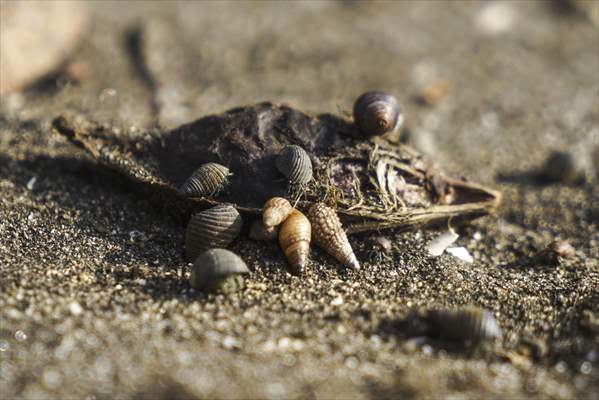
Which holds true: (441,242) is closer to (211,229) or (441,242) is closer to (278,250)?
(278,250)

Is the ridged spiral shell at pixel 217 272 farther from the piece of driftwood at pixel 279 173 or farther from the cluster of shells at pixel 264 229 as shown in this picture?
the piece of driftwood at pixel 279 173

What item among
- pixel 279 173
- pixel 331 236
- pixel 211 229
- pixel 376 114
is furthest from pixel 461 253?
pixel 211 229

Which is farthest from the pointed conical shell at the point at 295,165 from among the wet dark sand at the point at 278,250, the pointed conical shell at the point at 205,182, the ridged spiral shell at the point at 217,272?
the ridged spiral shell at the point at 217,272

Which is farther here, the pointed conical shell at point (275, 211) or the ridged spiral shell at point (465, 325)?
the pointed conical shell at point (275, 211)

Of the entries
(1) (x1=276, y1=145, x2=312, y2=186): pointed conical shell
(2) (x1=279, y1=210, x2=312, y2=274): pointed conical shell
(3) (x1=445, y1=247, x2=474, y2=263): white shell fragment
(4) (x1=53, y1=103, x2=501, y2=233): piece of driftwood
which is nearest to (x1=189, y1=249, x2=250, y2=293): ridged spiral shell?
(2) (x1=279, y1=210, x2=312, y2=274): pointed conical shell

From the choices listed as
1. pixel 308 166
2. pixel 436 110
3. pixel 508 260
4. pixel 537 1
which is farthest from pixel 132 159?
pixel 537 1

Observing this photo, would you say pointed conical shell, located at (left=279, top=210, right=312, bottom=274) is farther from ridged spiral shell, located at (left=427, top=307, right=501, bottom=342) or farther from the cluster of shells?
ridged spiral shell, located at (left=427, top=307, right=501, bottom=342)

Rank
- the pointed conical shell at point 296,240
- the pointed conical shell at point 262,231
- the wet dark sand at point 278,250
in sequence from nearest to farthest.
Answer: the wet dark sand at point 278,250 < the pointed conical shell at point 296,240 < the pointed conical shell at point 262,231
